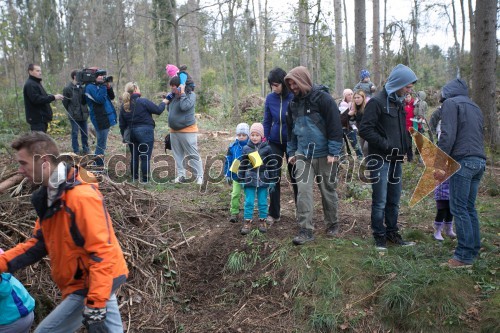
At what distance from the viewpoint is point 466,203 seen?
167 inches

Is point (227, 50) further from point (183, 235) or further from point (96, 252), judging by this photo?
point (96, 252)

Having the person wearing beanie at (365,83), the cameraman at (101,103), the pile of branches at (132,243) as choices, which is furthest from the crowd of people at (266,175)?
the person wearing beanie at (365,83)

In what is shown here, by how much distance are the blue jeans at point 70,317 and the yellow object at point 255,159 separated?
9.41ft

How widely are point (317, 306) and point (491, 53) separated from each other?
677 cm

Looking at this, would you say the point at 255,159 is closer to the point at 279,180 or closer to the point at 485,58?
the point at 279,180

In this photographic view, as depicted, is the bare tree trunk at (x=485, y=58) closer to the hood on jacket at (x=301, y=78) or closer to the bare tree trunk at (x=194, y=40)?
the hood on jacket at (x=301, y=78)

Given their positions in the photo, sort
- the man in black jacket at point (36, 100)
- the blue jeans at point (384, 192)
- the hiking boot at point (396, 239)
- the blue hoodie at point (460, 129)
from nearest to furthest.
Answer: the blue hoodie at point (460, 129)
the blue jeans at point (384, 192)
the hiking boot at point (396, 239)
the man in black jacket at point (36, 100)

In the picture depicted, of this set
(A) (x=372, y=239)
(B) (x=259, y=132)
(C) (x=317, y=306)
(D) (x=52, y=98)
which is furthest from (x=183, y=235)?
(D) (x=52, y=98)

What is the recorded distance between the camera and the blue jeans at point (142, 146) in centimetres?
762

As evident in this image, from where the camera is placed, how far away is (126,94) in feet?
24.8

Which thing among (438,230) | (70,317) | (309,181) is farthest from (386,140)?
(70,317)

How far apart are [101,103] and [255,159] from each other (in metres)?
4.26

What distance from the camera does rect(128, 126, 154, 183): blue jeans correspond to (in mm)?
7625

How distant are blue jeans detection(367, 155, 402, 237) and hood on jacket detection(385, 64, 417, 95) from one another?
0.79 meters
